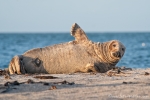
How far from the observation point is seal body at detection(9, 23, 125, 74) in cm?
1255

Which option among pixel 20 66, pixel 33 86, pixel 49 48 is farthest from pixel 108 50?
pixel 33 86

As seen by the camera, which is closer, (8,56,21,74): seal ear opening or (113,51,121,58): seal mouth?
(8,56,21,74): seal ear opening

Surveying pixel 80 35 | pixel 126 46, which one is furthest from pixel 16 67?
pixel 126 46

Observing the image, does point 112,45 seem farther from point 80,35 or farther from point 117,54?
point 80,35

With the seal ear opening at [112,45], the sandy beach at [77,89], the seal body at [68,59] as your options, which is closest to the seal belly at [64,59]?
the seal body at [68,59]

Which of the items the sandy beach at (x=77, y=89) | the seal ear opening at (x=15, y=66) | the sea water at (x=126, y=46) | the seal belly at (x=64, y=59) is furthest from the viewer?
the sea water at (x=126, y=46)

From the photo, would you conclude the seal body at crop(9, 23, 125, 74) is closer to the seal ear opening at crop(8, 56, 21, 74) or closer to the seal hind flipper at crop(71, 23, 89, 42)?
the seal ear opening at crop(8, 56, 21, 74)

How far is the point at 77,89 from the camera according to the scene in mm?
8812

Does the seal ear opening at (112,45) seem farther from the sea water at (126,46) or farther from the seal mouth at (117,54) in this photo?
the sea water at (126,46)

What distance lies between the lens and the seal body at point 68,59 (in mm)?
12555

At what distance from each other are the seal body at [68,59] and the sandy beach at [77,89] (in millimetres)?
2166

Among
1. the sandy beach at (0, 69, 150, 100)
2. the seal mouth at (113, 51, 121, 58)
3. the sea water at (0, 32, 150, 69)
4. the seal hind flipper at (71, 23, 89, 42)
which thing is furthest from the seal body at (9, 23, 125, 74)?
the sea water at (0, 32, 150, 69)

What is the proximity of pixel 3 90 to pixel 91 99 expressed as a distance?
173 cm

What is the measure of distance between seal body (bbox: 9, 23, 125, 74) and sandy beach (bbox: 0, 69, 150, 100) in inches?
85.3
